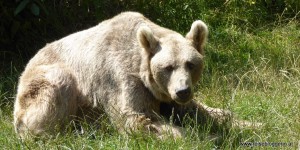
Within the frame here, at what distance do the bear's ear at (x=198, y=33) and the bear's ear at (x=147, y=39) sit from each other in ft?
1.25

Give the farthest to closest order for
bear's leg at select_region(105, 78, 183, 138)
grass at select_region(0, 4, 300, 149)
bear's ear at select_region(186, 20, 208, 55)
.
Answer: bear's ear at select_region(186, 20, 208, 55), bear's leg at select_region(105, 78, 183, 138), grass at select_region(0, 4, 300, 149)

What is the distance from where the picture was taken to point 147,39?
6.48 metres

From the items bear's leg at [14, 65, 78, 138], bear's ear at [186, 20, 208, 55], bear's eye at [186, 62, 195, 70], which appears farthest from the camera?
bear's leg at [14, 65, 78, 138]

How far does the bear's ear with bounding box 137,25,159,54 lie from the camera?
6.44 metres

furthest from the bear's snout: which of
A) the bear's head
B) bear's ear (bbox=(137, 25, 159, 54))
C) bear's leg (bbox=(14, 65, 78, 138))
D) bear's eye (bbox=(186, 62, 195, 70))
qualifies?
bear's leg (bbox=(14, 65, 78, 138))

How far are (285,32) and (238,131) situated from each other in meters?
3.86

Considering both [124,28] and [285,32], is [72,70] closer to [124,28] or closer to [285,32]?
[124,28]

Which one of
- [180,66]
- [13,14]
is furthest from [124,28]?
[13,14]

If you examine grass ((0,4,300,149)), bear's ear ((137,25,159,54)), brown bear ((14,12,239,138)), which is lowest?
grass ((0,4,300,149))

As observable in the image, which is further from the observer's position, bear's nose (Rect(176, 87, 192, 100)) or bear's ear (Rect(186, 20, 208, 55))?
bear's ear (Rect(186, 20, 208, 55))

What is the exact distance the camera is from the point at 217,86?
309 inches

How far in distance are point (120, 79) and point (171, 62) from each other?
654 millimetres

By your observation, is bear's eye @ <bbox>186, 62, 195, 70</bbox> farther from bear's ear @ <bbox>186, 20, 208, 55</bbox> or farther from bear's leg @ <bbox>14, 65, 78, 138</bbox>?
bear's leg @ <bbox>14, 65, 78, 138</bbox>

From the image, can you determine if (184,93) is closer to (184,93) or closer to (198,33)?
(184,93)
